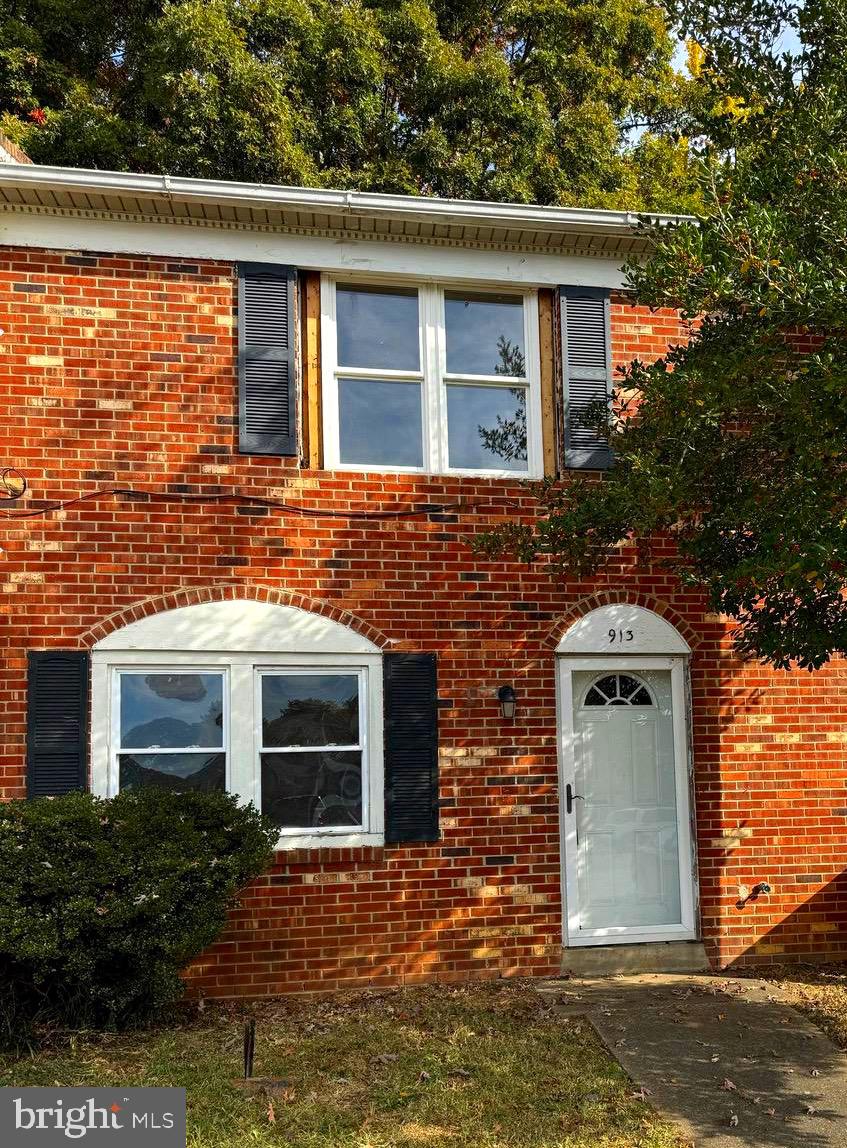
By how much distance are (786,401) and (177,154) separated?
36.4ft

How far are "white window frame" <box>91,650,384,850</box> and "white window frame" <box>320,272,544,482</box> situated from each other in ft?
4.73

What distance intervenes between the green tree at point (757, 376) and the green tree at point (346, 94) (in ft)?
25.4

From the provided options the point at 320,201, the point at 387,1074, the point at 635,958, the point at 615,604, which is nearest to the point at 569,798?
the point at 635,958

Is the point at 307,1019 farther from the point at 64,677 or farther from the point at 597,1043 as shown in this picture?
the point at 64,677

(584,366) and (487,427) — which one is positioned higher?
(584,366)

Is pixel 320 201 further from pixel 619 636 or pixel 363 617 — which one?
pixel 619 636

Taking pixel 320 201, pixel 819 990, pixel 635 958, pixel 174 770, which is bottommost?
pixel 819 990

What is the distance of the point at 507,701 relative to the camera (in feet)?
25.9

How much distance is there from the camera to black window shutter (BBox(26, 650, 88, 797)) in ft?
23.3

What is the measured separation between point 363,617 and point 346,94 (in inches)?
397

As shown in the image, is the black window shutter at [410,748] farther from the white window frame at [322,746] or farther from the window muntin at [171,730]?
the window muntin at [171,730]

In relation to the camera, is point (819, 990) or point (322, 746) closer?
point (819, 990)

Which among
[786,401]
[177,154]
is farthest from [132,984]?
[177,154]

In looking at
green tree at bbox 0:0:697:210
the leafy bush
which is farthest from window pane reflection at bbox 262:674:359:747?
green tree at bbox 0:0:697:210
